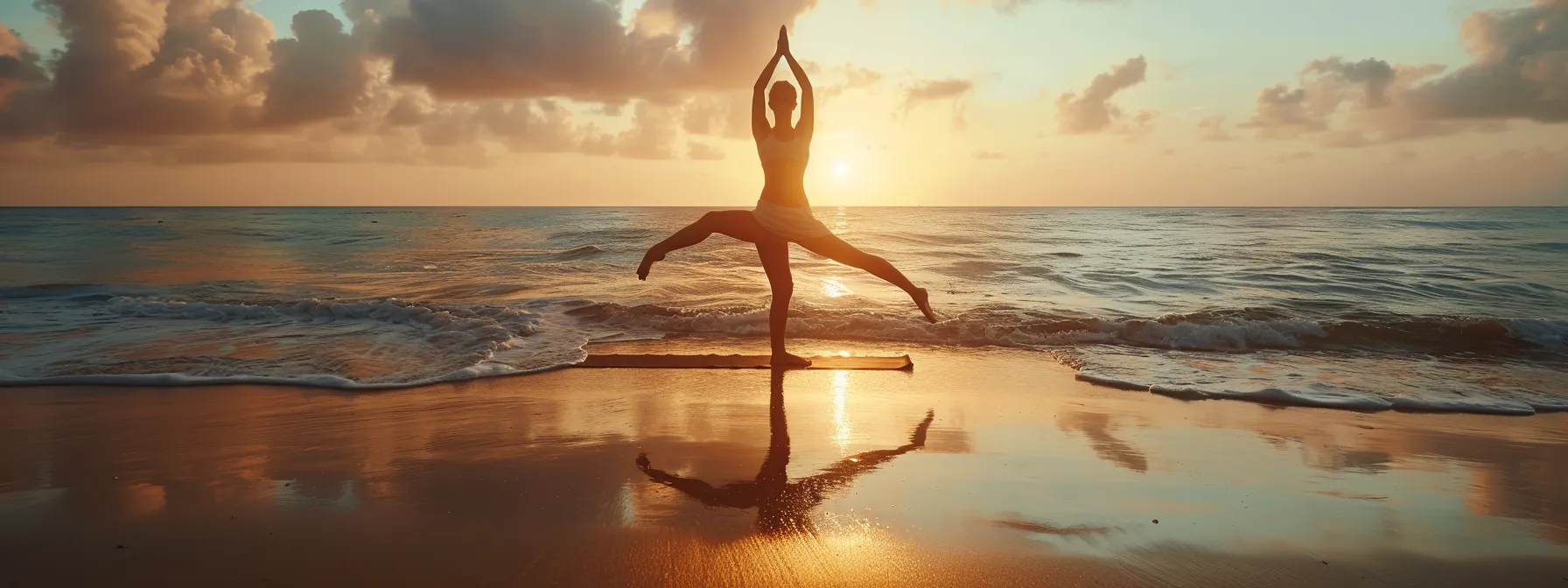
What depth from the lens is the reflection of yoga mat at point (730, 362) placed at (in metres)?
7.42

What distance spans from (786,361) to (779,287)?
713mm

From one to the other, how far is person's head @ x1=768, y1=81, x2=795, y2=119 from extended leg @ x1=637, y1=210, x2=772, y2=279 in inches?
34.5

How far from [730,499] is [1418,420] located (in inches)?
214

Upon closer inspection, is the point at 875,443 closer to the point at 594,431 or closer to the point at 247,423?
the point at 594,431

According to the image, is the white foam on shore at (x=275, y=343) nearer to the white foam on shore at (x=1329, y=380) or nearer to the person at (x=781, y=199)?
the person at (x=781, y=199)

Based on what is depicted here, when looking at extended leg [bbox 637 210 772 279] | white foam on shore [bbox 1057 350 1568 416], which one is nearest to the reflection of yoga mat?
extended leg [bbox 637 210 772 279]

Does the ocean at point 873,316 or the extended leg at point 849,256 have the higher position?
the extended leg at point 849,256

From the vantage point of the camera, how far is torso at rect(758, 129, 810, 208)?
6.64 m

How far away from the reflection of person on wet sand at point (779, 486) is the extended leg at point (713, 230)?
2206mm

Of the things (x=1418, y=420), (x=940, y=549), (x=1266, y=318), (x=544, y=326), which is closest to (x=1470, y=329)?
(x=1266, y=318)

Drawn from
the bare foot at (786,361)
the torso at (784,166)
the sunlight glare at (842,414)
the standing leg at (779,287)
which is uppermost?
the torso at (784,166)

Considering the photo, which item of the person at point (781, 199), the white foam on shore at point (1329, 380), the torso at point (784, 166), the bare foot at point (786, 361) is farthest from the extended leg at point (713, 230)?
the white foam on shore at point (1329, 380)

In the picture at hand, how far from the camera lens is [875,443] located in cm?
495

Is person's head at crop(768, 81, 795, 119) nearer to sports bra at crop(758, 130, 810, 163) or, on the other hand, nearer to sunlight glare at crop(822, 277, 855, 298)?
sports bra at crop(758, 130, 810, 163)
